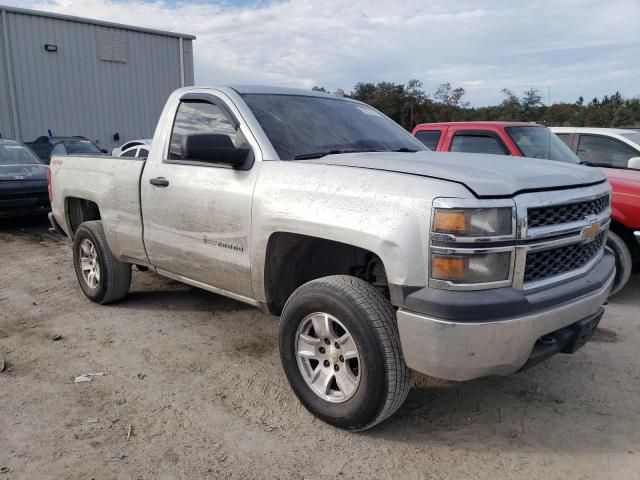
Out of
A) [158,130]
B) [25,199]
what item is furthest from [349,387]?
[25,199]

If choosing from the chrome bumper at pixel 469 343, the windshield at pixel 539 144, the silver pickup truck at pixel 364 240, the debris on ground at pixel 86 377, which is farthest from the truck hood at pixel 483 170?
the windshield at pixel 539 144

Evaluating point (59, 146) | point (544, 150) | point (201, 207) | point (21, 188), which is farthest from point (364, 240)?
point (59, 146)

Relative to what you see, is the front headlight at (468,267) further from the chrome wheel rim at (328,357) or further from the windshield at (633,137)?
the windshield at (633,137)

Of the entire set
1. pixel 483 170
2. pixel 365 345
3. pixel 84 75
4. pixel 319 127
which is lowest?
pixel 365 345

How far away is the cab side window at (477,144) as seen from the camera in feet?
22.0

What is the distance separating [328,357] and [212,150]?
54.8 inches

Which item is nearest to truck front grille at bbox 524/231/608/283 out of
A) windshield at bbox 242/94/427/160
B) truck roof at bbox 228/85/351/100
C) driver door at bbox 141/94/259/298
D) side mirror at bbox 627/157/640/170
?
windshield at bbox 242/94/427/160

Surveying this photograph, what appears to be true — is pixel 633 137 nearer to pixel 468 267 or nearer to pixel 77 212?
pixel 468 267

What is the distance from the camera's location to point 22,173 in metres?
9.18

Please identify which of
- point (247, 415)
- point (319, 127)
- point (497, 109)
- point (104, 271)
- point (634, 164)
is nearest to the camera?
point (247, 415)

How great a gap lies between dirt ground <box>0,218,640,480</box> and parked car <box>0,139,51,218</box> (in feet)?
15.9

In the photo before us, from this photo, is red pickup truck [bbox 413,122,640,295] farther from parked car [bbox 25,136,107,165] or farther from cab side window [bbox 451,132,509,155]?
parked car [bbox 25,136,107,165]

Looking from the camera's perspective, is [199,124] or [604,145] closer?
[199,124]

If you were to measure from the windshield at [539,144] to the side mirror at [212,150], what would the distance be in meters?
4.32
